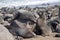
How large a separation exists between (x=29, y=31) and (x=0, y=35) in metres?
3.37

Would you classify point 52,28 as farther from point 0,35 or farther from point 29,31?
point 0,35

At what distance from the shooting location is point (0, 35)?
5723mm

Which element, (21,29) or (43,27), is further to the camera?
(43,27)

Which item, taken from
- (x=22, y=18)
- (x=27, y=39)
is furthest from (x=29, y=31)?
(x=22, y=18)

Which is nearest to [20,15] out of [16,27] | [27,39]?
[16,27]

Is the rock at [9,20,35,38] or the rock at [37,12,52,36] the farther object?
the rock at [37,12,52,36]

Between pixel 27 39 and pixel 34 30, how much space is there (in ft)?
3.67

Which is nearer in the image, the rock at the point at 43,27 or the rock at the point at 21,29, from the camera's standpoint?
the rock at the point at 21,29

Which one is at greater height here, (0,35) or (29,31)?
(0,35)

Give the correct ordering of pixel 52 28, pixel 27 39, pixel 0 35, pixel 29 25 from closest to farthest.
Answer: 1. pixel 0 35
2. pixel 27 39
3. pixel 29 25
4. pixel 52 28

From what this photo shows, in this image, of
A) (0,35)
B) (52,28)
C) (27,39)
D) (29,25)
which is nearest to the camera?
(0,35)

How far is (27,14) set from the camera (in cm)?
991

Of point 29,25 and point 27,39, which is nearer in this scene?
point 27,39

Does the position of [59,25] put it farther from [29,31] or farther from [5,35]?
[5,35]
